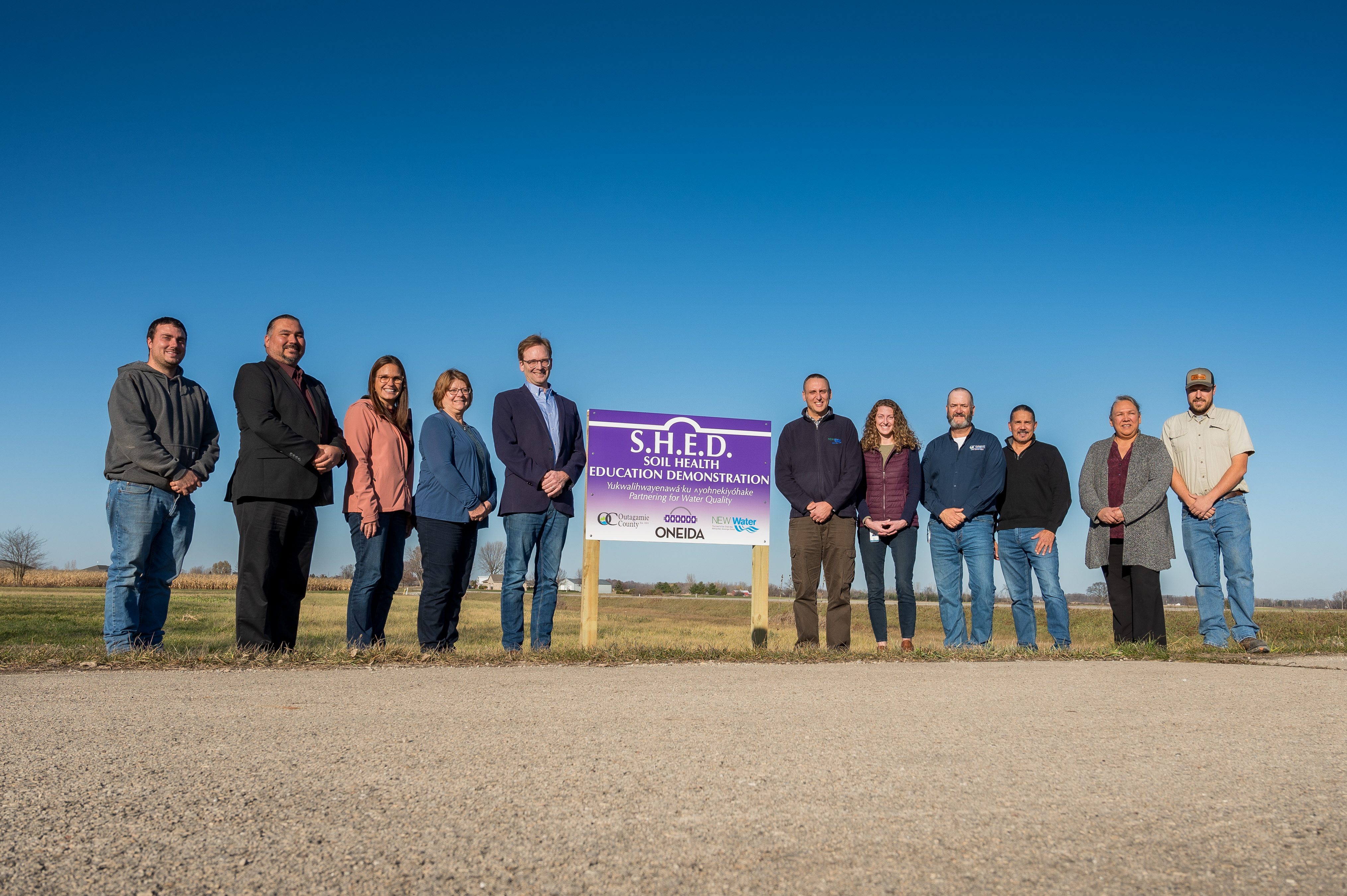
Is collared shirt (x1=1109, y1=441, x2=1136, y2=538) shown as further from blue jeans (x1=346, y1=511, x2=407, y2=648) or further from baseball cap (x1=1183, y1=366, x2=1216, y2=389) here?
blue jeans (x1=346, y1=511, x2=407, y2=648)

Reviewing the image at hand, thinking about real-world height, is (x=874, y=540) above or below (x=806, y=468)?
below

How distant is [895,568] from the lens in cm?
746

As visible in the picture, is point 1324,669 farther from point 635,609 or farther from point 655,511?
point 635,609

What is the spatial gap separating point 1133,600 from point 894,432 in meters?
2.40

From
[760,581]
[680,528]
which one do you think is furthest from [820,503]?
[680,528]

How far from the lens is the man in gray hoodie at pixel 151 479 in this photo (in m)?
5.20

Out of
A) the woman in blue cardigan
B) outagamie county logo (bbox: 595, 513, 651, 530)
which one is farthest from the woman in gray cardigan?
the woman in blue cardigan

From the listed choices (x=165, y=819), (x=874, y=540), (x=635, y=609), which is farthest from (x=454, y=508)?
(x=635, y=609)

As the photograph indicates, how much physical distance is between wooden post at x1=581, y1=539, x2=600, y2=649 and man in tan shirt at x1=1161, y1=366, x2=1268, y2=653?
16.2ft

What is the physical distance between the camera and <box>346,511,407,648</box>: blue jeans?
5.86 m

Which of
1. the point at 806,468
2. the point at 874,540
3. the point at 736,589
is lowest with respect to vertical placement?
the point at 736,589

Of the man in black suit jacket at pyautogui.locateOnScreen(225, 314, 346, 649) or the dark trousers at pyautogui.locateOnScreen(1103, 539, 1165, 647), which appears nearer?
the man in black suit jacket at pyautogui.locateOnScreen(225, 314, 346, 649)

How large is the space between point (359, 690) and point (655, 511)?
364 centimetres

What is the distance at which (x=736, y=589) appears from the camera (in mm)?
102625
